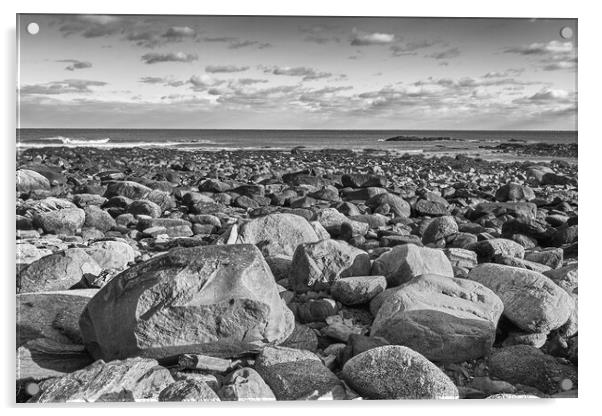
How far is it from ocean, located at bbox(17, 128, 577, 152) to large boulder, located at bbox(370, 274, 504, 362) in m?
1.35

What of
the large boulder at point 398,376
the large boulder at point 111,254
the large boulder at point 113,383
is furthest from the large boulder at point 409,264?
the large boulder at point 111,254

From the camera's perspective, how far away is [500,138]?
17.5 feet

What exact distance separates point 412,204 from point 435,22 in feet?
7.38

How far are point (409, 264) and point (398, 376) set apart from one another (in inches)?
44.4

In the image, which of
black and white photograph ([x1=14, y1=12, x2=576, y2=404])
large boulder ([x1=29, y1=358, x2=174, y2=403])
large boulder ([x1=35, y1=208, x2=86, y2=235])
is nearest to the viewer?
large boulder ([x1=29, y1=358, x2=174, y2=403])

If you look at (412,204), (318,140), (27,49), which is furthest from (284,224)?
(27,49)

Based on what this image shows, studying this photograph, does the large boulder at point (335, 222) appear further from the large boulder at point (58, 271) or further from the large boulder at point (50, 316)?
the large boulder at point (50, 316)

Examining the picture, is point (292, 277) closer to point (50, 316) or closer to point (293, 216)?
point (293, 216)

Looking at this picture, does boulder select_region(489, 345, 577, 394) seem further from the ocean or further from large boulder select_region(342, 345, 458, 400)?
the ocean

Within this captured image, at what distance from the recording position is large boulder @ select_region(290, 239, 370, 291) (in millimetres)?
5035

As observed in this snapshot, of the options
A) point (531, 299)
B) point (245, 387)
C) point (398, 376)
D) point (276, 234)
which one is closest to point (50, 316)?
point (245, 387)

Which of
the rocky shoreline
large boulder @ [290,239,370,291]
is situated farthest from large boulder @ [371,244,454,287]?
large boulder @ [290,239,370,291]

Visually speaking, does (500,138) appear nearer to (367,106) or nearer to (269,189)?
(367,106)

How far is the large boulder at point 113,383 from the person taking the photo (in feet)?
12.8
